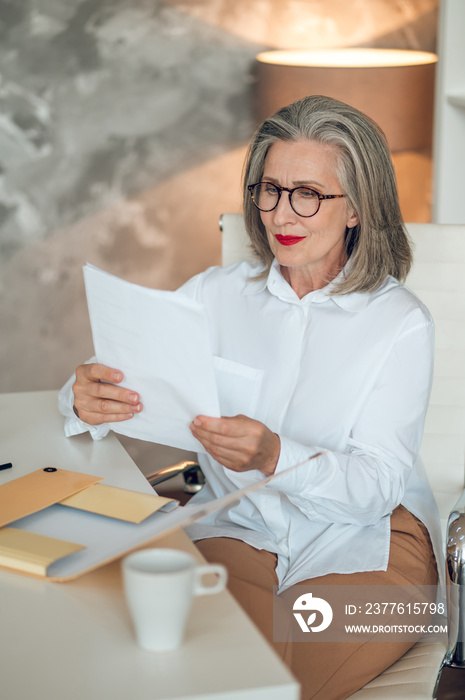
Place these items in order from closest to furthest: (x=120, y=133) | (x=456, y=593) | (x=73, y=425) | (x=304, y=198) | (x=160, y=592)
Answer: (x=160, y=592) → (x=456, y=593) → (x=73, y=425) → (x=304, y=198) → (x=120, y=133)

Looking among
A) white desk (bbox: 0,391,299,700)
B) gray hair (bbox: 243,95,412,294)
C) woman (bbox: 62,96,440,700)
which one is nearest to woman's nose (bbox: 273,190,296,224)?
woman (bbox: 62,96,440,700)

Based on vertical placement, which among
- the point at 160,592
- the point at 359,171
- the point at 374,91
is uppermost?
the point at 374,91

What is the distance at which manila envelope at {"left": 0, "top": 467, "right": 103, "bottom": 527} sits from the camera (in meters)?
1.01

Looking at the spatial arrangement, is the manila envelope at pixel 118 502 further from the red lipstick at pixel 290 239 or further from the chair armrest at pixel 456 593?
the red lipstick at pixel 290 239

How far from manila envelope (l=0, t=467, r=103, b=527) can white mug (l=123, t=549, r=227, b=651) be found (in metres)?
0.31

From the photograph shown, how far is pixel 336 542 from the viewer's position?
4.48 feet

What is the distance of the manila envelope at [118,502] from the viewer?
101 centimetres

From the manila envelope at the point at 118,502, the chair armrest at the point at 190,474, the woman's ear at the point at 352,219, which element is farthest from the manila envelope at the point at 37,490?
the woman's ear at the point at 352,219

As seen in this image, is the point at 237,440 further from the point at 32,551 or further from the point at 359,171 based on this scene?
the point at 359,171

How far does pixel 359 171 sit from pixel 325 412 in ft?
1.51

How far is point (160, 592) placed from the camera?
70 cm

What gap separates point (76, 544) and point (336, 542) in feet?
1.93

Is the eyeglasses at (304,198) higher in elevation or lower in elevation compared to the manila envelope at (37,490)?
higher

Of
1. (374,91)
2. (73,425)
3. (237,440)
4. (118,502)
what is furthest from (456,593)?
(374,91)
